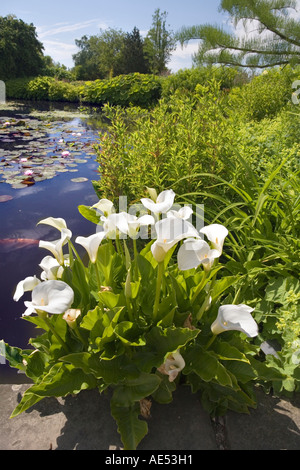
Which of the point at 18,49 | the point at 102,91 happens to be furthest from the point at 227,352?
the point at 18,49

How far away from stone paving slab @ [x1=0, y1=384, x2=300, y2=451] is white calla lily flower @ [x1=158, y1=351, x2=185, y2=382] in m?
0.17

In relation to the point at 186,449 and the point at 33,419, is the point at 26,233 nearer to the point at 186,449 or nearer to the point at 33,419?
the point at 33,419

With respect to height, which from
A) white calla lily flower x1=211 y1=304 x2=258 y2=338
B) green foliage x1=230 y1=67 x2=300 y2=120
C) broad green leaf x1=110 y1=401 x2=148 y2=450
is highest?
green foliage x1=230 y1=67 x2=300 y2=120

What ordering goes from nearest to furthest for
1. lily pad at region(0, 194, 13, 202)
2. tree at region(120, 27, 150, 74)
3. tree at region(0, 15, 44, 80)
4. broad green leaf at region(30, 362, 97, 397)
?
broad green leaf at region(30, 362, 97, 397) → lily pad at region(0, 194, 13, 202) → tree at region(0, 15, 44, 80) → tree at region(120, 27, 150, 74)

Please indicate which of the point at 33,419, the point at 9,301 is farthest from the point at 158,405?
the point at 9,301

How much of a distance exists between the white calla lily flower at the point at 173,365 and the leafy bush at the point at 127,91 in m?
11.4

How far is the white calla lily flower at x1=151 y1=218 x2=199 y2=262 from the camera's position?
2.71 ft

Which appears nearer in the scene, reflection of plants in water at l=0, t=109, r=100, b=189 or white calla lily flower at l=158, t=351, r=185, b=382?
white calla lily flower at l=158, t=351, r=185, b=382

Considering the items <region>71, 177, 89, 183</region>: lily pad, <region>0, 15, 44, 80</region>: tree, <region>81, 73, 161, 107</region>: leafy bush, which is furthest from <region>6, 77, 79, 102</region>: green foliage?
<region>71, 177, 89, 183</region>: lily pad

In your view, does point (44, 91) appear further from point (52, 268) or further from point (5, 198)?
point (52, 268)

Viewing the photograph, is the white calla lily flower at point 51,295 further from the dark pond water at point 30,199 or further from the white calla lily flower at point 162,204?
the dark pond water at point 30,199

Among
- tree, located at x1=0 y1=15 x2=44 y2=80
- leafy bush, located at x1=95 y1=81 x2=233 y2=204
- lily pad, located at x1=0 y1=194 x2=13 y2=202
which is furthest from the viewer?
tree, located at x1=0 y1=15 x2=44 y2=80

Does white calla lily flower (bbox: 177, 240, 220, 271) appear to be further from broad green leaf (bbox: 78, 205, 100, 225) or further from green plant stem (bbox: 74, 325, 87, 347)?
broad green leaf (bbox: 78, 205, 100, 225)
